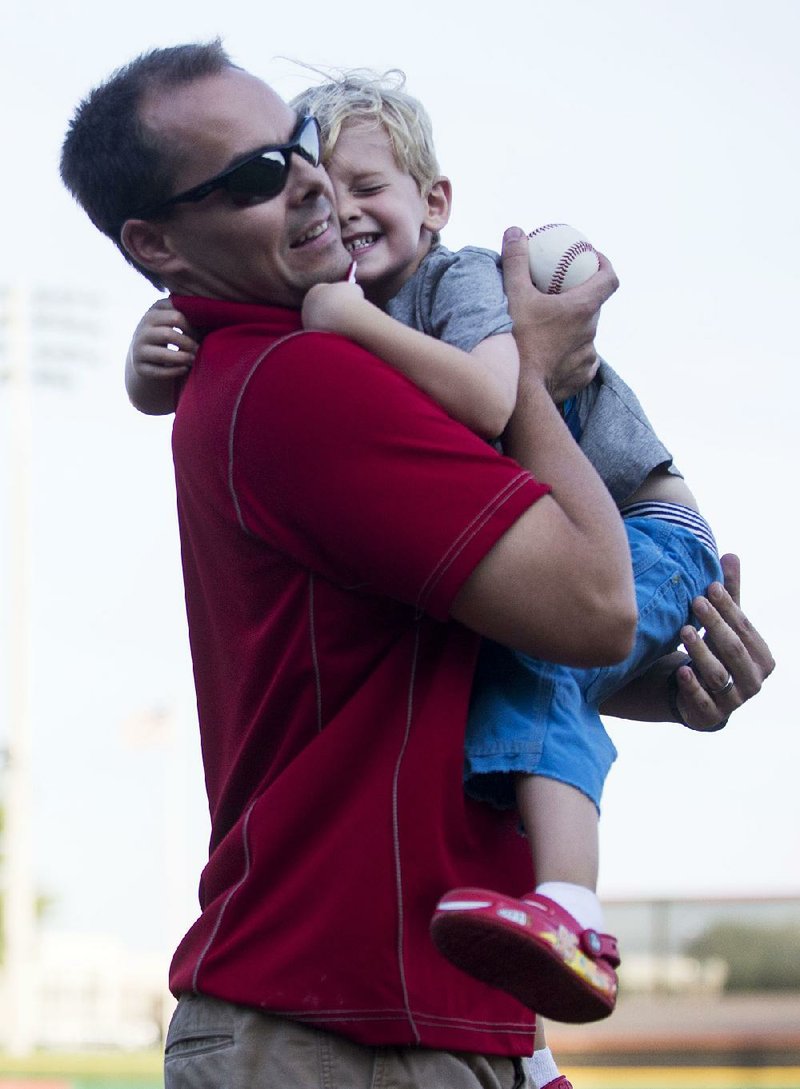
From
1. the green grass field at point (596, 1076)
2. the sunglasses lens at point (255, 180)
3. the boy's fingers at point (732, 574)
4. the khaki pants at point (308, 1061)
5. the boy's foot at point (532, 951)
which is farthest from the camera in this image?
the green grass field at point (596, 1076)

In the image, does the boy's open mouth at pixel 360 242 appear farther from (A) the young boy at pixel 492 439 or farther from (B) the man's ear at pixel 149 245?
(B) the man's ear at pixel 149 245

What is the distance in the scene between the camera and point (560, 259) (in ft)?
9.23

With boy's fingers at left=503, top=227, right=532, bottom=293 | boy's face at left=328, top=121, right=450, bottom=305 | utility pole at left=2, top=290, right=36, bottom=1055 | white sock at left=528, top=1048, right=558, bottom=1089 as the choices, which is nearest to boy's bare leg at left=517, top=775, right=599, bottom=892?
white sock at left=528, top=1048, right=558, bottom=1089

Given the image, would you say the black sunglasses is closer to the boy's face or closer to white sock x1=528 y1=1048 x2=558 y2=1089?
the boy's face

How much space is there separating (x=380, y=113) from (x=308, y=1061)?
1.89 meters

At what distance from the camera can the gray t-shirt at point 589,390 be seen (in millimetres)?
2791

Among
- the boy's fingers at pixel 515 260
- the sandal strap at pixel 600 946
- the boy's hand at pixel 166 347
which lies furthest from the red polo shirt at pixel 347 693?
the boy's fingers at pixel 515 260

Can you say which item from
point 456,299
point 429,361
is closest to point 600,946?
point 429,361

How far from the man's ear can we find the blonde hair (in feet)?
1.87

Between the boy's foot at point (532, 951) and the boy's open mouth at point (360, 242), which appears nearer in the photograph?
the boy's foot at point (532, 951)

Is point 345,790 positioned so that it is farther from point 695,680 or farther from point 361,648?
point 695,680

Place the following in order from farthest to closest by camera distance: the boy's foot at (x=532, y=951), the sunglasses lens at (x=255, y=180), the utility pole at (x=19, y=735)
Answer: the utility pole at (x=19, y=735) → the sunglasses lens at (x=255, y=180) → the boy's foot at (x=532, y=951)

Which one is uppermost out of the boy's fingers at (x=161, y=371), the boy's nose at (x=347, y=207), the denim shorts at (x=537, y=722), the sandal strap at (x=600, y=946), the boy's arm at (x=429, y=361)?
the boy's nose at (x=347, y=207)

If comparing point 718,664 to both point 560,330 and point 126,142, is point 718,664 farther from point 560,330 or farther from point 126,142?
point 126,142
